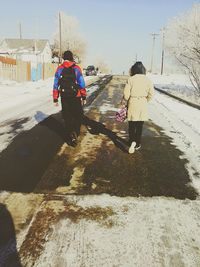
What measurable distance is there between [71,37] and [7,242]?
96628 millimetres

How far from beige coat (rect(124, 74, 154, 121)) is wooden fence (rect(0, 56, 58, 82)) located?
70.1 ft

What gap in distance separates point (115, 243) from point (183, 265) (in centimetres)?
64

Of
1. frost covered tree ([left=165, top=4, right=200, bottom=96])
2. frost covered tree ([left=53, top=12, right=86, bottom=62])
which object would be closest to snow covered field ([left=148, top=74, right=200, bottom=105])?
frost covered tree ([left=165, top=4, right=200, bottom=96])

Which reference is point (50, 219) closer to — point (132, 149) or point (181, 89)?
point (132, 149)

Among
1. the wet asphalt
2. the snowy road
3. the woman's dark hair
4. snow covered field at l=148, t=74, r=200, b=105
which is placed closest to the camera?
the snowy road

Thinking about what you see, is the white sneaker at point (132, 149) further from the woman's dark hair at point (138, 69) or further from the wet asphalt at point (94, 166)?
the woman's dark hair at point (138, 69)

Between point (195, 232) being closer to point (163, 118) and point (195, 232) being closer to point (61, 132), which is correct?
point (61, 132)

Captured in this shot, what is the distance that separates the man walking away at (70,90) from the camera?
21.6ft

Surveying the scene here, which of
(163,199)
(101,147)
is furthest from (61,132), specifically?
(163,199)

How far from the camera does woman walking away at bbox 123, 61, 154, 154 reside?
20.3 ft

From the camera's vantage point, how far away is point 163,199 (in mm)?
4199

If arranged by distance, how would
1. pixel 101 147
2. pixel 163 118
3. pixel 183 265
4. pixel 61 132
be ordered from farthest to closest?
pixel 163 118, pixel 61 132, pixel 101 147, pixel 183 265

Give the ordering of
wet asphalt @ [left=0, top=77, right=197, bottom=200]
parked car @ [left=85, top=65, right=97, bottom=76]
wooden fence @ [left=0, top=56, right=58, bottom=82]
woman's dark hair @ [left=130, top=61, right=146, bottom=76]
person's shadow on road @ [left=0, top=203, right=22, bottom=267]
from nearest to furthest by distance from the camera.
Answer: person's shadow on road @ [left=0, top=203, right=22, bottom=267] → wet asphalt @ [left=0, top=77, right=197, bottom=200] → woman's dark hair @ [left=130, top=61, right=146, bottom=76] → wooden fence @ [left=0, top=56, right=58, bottom=82] → parked car @ [left=85, top=65, right=97, bottom=76]

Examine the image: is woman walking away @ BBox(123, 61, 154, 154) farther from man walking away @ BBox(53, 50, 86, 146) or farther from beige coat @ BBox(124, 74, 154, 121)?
man walking away @ BBox(53, 50, 86, 146)
